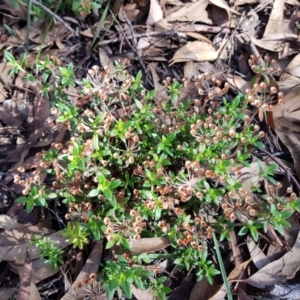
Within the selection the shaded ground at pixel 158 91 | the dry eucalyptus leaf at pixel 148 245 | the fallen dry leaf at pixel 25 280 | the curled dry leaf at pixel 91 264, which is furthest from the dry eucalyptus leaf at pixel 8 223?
the dry eucalyptus leaf at pixel 148 245

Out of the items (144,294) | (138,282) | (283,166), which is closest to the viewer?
(138,282)

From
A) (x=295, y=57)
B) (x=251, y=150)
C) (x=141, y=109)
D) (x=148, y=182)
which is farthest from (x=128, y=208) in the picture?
(x=295, y=57)

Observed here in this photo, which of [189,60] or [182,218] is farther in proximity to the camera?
Result: [189,60]

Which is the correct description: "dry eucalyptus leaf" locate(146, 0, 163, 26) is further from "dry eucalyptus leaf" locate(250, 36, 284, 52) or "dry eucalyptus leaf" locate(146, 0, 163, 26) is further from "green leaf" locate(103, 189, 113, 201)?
"green leaf" locate(103, 189, 113, 201)

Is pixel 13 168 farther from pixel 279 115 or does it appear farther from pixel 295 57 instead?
pixel 295 57

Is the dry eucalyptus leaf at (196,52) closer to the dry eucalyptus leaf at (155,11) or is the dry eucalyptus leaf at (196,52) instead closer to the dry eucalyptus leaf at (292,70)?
the dry eucalyptus leaf at (155,11)

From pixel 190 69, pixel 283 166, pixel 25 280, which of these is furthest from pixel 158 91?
pixel 25 280

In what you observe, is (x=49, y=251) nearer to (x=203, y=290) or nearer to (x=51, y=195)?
(x=51, y=195)
